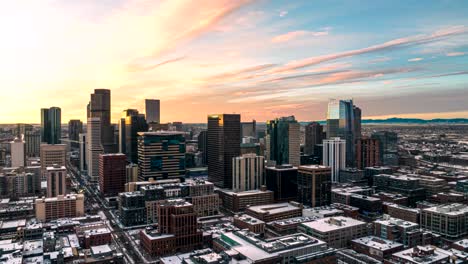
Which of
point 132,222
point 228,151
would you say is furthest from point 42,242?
point 228,151

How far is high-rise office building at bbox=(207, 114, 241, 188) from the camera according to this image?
167 metres

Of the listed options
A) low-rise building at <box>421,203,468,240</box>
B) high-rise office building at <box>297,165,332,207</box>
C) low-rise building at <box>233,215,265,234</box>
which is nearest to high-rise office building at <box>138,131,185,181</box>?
high-rise office building at <box>297,165,332,207</box>

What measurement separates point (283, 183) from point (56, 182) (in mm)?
87042

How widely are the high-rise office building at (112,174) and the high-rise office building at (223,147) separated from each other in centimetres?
4132

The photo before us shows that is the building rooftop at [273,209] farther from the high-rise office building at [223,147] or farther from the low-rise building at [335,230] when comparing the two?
the high-rise office building at [223,147]

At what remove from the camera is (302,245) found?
7812 cm

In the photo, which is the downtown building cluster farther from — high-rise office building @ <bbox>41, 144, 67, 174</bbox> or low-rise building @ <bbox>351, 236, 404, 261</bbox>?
high-rise office building @ <bbox>41, 144, 67, 174</bbox>

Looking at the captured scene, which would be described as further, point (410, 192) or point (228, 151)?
point (228, 151)

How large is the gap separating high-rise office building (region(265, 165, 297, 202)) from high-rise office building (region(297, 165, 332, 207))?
873 cm

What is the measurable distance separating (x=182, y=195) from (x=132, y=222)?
1910 cm

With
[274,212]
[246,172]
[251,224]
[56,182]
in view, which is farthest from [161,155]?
[251,224]

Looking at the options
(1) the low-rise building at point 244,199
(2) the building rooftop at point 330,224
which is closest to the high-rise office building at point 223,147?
(1) the low-rise building at point 244,199

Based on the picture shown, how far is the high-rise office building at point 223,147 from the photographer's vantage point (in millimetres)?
167125

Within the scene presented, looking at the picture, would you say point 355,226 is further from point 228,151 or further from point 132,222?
point 228,151
